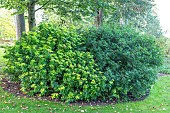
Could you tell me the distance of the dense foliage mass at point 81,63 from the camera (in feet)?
16.1

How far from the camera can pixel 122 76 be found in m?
5.41

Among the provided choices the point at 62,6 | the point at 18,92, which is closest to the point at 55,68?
the point at 18,92

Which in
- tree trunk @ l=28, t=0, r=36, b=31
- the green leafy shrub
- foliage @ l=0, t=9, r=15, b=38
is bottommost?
the green leafy shrub

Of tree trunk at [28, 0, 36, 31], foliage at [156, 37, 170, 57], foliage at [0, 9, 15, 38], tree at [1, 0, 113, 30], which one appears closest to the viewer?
tree at [1, 0, 113, 30]

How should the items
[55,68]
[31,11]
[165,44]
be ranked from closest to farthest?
[55,68], [31,11], [165,44]

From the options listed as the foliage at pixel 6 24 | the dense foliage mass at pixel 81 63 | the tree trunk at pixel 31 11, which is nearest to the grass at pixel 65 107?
the dense foliage mass at pixel 81 63

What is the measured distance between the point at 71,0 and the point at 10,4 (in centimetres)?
205

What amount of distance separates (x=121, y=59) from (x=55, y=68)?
74.1 inches

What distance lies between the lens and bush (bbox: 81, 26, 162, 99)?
17.9ft

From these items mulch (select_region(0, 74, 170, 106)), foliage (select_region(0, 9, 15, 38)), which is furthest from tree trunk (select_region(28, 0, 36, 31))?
foliage (select_region(0, 9, 15, 38))

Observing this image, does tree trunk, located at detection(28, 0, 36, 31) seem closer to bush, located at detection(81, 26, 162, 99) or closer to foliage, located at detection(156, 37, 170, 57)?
bush, located at detection(81, 26, 162, 99)

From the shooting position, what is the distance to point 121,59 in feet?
18.8

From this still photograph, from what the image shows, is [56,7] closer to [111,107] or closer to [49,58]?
[49,58]

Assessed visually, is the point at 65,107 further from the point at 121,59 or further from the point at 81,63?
the point at 121,59
